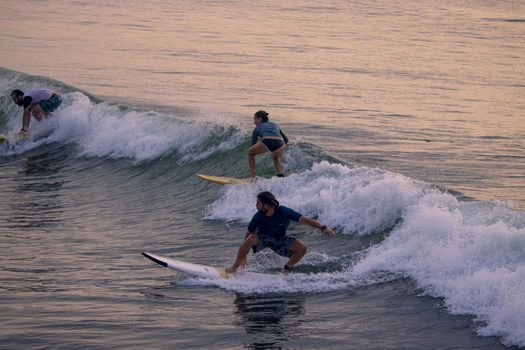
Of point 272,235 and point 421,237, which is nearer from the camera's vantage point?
point 272,235

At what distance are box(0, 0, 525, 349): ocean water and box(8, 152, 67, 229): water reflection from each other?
0.06 meters

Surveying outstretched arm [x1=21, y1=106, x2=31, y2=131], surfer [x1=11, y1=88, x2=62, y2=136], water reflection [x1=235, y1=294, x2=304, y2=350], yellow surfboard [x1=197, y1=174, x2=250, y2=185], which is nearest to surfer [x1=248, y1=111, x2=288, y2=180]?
yellow surfboard [x1=197, y1=174, x2=250, y2=185]

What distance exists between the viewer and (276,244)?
460 inches

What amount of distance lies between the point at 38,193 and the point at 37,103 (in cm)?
547

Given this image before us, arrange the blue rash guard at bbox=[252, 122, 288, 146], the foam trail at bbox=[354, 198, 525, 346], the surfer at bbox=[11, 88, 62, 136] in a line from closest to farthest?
the foam trail at bbox=[354, 198, 525, 346] → the blue rash guard at bbox=[252, 122, 288, 146] → the surfer at bbox=[11, 88, 62, 136]

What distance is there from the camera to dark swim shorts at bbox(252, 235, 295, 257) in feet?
38.2

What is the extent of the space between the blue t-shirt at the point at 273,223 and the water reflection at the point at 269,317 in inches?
45.4

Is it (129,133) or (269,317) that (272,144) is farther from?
(129,133)

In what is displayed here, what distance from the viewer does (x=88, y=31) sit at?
44.7 metres

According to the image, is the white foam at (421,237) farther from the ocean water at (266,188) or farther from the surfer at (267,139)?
the surfer at (267,139)

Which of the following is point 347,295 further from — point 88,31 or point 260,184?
point 88,31

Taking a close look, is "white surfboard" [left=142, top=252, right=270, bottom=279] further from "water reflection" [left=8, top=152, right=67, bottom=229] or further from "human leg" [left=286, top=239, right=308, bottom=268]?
"water reflection" [left=8, top=152, right=67, bottom=229]

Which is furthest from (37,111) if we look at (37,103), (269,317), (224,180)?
(269,317)

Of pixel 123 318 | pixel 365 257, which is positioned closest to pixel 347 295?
pixel 365 257
